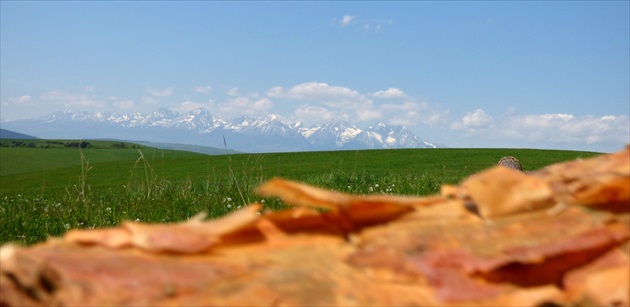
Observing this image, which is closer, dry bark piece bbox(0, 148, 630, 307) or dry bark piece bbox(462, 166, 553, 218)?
dry bark piece bbox(0, 148, 630, 307)

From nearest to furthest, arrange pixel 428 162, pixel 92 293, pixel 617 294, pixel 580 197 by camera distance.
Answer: pixel 92 293
pixel 617 294
pixel 580 197
pixel 428 162

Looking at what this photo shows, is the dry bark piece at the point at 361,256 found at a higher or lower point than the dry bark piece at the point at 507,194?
lower

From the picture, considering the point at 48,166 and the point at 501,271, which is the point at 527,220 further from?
the point at 48,166

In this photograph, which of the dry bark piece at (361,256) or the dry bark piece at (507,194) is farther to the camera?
the dry bark piece at (507,194)

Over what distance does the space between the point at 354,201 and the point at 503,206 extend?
268 mm

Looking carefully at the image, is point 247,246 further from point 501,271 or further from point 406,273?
point 501,271

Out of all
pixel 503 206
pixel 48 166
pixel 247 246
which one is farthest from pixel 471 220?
pixel 48 166

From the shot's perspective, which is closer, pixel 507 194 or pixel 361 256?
pixel 361 256

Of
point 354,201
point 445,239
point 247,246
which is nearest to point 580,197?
point 445,239

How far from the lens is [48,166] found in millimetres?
52594

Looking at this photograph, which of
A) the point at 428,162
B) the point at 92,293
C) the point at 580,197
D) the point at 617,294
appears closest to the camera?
the point at 92,293

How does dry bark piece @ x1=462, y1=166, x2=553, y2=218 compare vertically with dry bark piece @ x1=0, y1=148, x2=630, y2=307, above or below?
above

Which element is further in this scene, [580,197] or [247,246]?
[580,197]

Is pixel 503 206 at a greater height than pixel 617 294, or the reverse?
pixel 503 206
